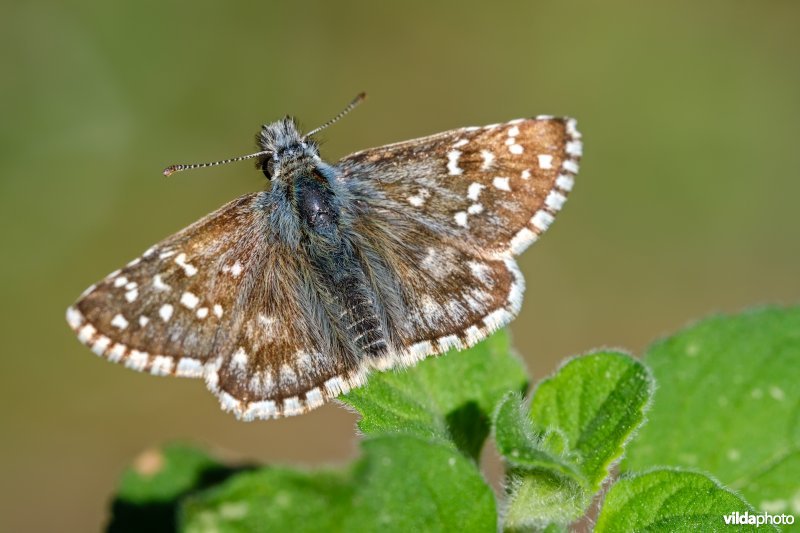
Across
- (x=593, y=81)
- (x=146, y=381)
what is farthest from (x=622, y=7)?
(x=146, y=381)

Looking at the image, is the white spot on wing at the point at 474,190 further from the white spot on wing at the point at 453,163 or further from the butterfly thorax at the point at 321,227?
the butterfly thorax at the point at 321,227

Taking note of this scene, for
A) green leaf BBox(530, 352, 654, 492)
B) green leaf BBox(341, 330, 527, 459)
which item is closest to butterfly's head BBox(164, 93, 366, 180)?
green leaf BBox(341, 330, 527, 459)

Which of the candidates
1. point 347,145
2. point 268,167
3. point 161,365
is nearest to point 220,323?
point 161,365

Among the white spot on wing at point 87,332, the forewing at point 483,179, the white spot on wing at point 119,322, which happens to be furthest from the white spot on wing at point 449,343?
the white spot on wing at point 87,332

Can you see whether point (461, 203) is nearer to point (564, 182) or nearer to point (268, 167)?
point (564, 182)

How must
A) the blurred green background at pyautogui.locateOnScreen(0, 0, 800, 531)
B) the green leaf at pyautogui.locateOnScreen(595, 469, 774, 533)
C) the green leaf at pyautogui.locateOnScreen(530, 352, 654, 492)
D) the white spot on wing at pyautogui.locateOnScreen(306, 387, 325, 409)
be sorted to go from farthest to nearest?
the blurred green background at pyautogui.locateOnScreen(0, 0, 800, 531), the white spot on wing at pyautogui.locateOnScreen(306, 387, 325, 409), the green leaf at pyautogui.locateOnScreen(530, 352, 654, 492), the green leaf at pyautogui.locateOnScreen(595, 469, 774, 533)

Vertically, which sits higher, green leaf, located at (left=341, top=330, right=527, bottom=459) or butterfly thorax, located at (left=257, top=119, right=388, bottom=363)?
butterfly thorax, located at (left=257, top=119, right=388, bottom=363)

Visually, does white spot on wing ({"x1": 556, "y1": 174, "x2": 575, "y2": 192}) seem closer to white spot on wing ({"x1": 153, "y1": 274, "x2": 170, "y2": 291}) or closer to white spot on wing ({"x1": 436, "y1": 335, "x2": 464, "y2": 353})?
white spot on wing ({"x1": 436, "y1": 335, "x2": 464, "y2": 353})

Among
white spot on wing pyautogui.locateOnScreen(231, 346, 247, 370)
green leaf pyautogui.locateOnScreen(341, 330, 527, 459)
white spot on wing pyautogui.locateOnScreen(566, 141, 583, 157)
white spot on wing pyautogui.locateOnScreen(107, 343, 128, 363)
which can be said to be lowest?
green leaf pyautogui.locateOnScreen(341, 330, 527, 459)
